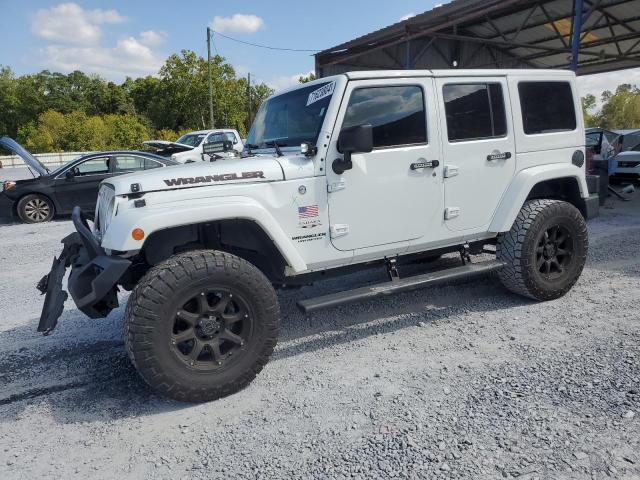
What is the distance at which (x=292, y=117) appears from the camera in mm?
3852

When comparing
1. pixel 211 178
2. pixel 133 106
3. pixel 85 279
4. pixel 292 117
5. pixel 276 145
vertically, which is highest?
pixel 133 106

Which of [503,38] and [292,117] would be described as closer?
[292,117]

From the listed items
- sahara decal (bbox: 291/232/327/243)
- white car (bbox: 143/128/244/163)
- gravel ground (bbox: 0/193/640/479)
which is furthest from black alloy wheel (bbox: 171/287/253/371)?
white car (bbox: 143/128/244/163)

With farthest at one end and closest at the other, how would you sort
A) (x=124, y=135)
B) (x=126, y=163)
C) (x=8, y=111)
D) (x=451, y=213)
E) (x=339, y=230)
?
(x=8, y=111) < (x=124, y=135) < (x=126, y=163) < (x=451, y=213) < (x=339, y=230)

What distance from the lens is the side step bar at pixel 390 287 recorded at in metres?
3.46

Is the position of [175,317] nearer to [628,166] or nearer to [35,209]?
[35,209]

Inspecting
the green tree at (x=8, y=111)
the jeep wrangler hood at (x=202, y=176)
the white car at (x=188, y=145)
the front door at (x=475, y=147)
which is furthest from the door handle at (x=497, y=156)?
the green tree at (x=8, y=111)

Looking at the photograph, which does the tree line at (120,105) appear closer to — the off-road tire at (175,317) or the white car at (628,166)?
the white car at (628,166)

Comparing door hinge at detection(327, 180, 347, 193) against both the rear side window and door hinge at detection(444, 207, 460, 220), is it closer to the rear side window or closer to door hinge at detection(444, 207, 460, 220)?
door hinge at detection(444, 207, 460, 220)

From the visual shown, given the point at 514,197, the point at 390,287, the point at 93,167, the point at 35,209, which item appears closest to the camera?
the point at 390,287

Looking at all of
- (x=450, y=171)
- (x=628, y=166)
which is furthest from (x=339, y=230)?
(x=628, y=166)

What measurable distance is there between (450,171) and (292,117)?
1394 millimetres

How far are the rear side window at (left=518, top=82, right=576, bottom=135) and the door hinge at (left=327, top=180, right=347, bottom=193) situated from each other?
2001 mm

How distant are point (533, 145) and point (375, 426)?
10.0ft
